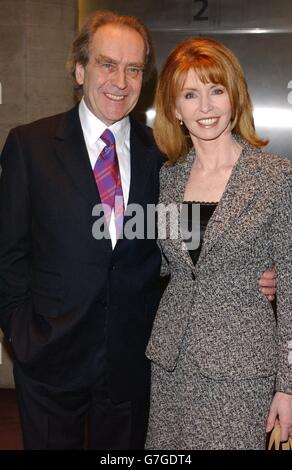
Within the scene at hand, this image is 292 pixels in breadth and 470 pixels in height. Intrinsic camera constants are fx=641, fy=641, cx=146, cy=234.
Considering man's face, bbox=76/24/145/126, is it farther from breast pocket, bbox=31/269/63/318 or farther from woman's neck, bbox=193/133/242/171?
breast pocket, bbox=31/269/63/318

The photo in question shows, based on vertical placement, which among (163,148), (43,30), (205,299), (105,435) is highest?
(43,30)

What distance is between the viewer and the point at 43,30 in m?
3.89

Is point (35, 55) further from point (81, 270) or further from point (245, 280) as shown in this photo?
point (245, 280)

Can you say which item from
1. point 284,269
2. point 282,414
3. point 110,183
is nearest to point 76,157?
point 110,183

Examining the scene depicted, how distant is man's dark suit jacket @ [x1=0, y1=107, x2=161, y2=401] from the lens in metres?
2.12

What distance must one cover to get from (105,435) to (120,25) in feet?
4.74

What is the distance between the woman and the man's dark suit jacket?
0.40 ft

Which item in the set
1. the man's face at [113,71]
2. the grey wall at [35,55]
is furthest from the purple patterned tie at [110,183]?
the grey wall at [35,55]

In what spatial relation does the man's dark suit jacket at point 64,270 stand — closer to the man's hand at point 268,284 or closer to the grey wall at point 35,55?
the man's hand at point 268,284

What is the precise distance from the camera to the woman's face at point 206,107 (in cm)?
203

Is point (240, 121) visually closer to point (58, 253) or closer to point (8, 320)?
point (58, 253)

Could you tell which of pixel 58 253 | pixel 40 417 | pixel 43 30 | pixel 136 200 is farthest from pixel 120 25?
pixel 43 30

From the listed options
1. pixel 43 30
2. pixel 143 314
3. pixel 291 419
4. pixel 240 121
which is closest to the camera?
pixel 291 419

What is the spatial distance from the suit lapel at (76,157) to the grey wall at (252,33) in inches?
77.2
